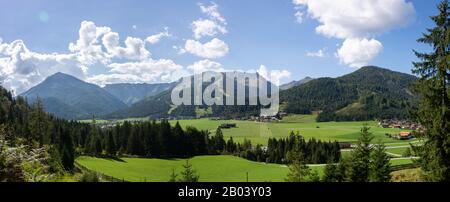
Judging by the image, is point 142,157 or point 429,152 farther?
point 142,157

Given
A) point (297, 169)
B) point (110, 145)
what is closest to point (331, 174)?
point (297, 169)

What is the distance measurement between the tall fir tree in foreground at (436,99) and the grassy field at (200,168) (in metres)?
45.7

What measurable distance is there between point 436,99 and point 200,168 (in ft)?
238

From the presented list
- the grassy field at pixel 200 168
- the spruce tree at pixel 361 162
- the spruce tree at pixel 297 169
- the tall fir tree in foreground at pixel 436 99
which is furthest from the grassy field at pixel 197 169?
the tall fir tree in foreground at pixel 436 99

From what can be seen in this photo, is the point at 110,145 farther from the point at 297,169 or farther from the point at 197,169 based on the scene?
the point at 297,169

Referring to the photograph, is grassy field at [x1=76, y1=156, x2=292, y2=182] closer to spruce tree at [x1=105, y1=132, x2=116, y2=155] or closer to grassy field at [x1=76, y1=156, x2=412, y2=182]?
grassy field at [x1=76, y1=156, x2=412, y2=182]

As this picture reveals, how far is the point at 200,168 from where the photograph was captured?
297 feet

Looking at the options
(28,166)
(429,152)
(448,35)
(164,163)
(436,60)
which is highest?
(448,35)

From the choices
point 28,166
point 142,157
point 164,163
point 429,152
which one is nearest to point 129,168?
point 164,163

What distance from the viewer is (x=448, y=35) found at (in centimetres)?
2320

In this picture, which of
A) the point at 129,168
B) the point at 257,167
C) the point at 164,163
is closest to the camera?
the point at 129,168
